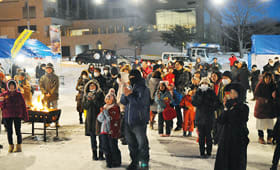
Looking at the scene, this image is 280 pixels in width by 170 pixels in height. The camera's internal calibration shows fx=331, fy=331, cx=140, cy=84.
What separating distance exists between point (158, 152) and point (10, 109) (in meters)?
3.47

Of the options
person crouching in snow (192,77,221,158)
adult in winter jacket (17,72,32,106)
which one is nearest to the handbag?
person crouching in snow (192,77,221,158)

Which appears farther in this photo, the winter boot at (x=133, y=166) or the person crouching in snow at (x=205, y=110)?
the person crouching in snow at (x=205, y=110)

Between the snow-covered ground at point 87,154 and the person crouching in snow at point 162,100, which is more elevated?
the person crouching in snow at point 162,100

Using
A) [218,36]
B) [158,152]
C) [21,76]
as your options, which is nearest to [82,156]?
[158,152]

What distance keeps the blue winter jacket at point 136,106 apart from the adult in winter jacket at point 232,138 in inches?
62.7

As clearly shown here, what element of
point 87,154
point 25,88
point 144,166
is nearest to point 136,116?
point 144,166

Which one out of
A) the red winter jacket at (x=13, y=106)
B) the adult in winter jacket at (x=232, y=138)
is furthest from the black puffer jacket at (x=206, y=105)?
the red winter jacket at (x=13, y=106)

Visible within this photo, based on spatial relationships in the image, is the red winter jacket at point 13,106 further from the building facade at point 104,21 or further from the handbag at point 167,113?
the building facade at point 104,21

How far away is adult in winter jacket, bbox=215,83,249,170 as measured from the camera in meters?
4.81

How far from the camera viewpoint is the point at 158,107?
9000 mm

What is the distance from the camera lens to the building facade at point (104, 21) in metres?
56.6

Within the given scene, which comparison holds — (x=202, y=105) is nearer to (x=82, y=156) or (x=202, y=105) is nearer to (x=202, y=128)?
(x=202, y=128)

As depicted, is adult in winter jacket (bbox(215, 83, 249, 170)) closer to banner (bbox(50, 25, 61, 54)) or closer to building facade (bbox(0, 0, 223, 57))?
banner (bbox(50, 25, 61, 54))

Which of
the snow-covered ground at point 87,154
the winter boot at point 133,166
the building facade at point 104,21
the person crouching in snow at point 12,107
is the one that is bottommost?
the snow-covered ground at point 87,154
